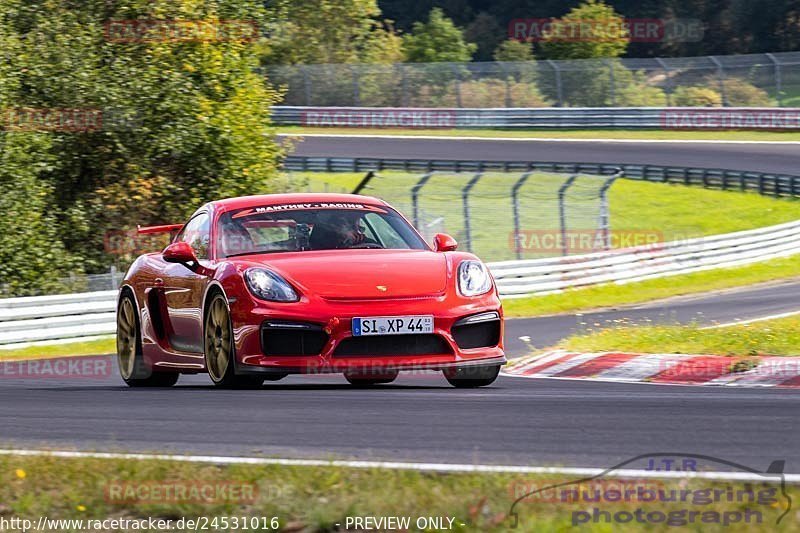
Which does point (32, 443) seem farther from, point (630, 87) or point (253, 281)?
point (630, 87)

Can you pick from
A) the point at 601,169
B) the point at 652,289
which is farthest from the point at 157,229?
the point at 601,169

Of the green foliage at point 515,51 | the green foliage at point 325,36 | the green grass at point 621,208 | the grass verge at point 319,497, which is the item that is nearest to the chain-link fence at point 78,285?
the green grass at point 621,208

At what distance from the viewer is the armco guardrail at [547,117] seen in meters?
46.8

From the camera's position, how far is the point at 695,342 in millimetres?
11344

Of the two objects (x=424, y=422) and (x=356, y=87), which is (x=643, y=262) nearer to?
(x=424, y=422)

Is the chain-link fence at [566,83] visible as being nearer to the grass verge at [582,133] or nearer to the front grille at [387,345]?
the grass verge at [582,133]

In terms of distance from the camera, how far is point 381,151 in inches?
1746

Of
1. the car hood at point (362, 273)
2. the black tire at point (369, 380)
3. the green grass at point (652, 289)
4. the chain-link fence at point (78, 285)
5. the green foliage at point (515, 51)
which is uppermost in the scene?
the car hood at point (362, 273)

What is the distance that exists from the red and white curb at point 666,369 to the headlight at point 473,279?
189cm

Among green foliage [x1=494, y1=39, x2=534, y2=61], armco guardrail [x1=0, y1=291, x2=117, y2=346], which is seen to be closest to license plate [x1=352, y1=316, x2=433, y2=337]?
armco guardrail [x1=0, y1=291, x2=117, y2=346]

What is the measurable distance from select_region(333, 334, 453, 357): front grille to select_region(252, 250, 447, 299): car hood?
25 cm

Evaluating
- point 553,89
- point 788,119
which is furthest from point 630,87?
point 788,119

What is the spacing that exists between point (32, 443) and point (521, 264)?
17491mm

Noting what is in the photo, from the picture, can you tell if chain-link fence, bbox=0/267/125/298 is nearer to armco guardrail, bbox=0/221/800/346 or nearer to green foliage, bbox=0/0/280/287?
green foliage, bbox=0/0/280/287
